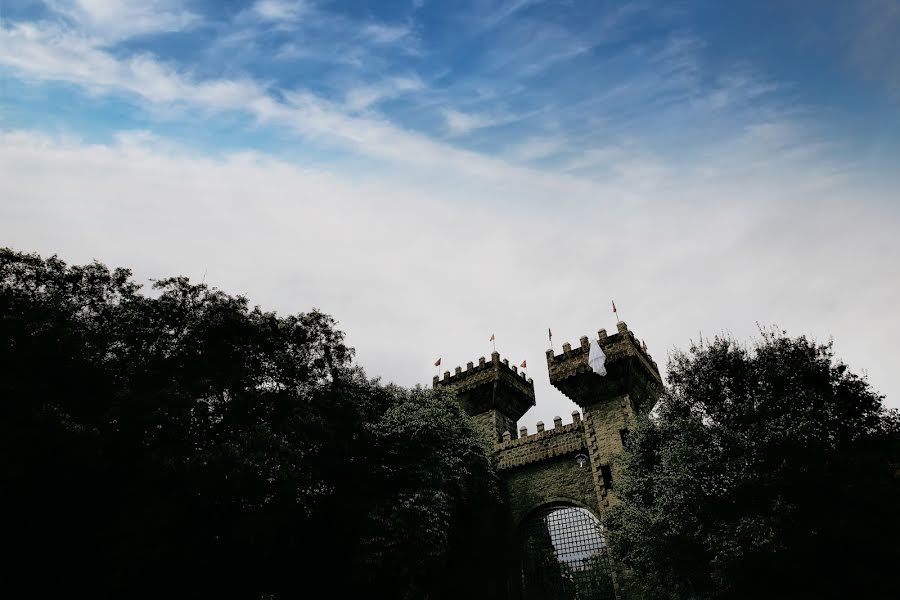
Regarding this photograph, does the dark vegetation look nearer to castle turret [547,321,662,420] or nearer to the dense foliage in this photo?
the dense foliage

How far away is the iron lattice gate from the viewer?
27.5 meters

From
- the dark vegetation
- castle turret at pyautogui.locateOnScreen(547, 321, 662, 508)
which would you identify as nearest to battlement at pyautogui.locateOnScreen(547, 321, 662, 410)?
castle turret at pyautogui.locateOnScreen(547, 321, 662, 508)

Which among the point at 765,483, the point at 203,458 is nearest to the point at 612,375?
the point at 765,483

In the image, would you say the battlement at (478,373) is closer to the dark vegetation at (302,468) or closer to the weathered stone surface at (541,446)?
the weathered stone surface at (541,446)

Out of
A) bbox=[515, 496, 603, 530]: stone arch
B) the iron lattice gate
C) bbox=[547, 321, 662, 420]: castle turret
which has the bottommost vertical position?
the iron lattice gate

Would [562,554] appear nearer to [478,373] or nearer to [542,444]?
[542,444]

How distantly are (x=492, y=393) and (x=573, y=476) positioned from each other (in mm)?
8726

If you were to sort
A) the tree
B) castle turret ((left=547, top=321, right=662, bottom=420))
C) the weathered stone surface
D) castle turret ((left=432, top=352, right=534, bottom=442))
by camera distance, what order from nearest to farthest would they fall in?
the tree → castle turret ((left=547, top=321, right=662, bottom=420)) → the weathered stone surface → castle turret ((left=432, top=352, right=534, bottom=442))

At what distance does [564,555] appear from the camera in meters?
29.1

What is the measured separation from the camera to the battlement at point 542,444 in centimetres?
3133

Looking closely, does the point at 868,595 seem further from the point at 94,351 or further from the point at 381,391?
the point at 94,351

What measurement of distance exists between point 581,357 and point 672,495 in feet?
40.6

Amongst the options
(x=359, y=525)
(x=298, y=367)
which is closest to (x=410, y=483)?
(x=359, y=525)

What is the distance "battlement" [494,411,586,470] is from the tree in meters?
7.77
